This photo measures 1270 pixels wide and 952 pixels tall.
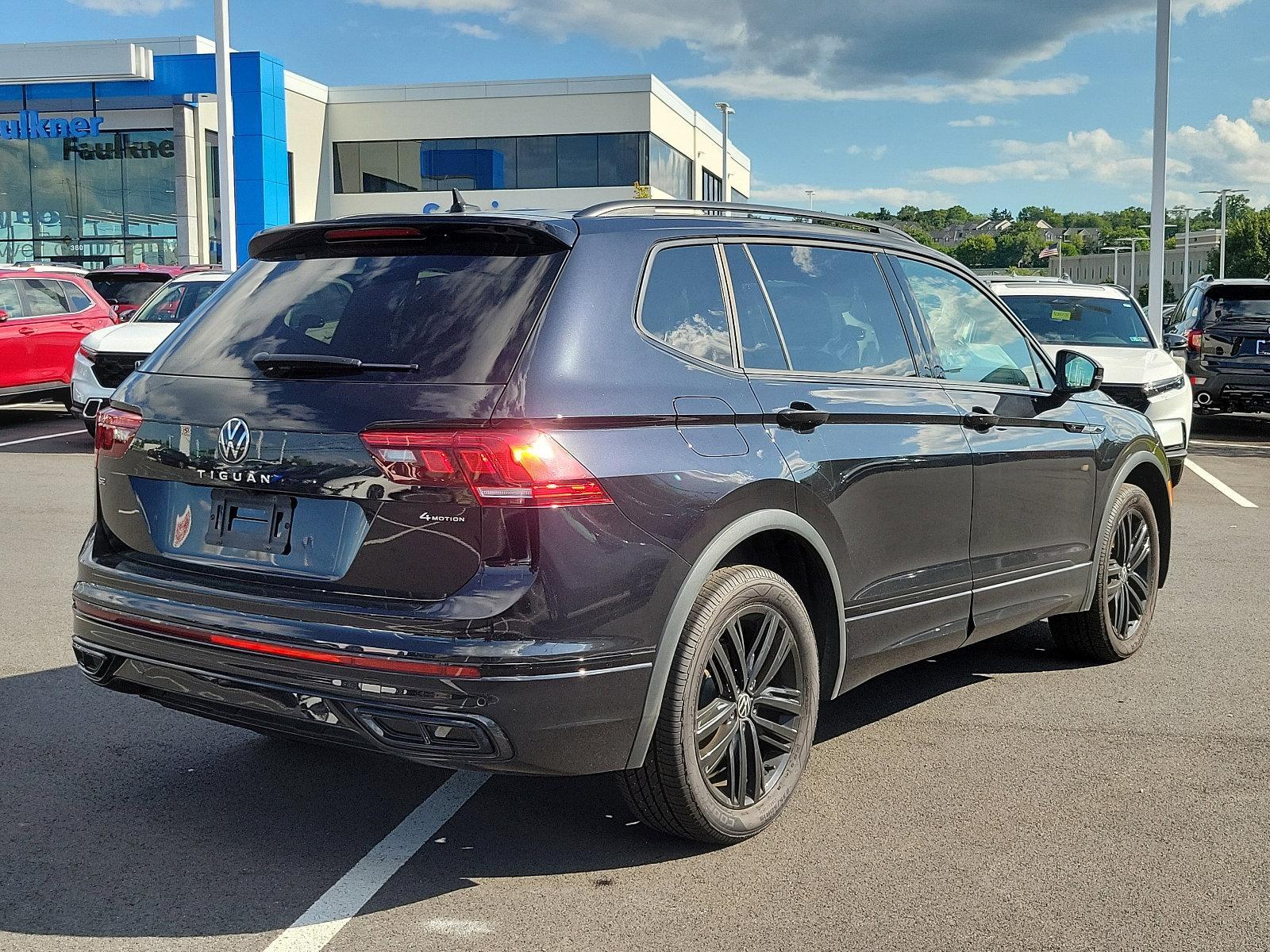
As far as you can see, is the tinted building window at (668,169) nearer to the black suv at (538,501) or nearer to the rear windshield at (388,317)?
the black suv at (538,501)

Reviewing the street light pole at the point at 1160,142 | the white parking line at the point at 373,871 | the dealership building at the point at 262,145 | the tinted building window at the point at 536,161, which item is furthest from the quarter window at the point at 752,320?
the tinted building window at the point at 536,161

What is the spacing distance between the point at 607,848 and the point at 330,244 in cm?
188

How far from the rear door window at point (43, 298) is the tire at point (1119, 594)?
13198mm

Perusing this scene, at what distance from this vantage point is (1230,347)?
1567 centimetres

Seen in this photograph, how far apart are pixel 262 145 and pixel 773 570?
34.9 m

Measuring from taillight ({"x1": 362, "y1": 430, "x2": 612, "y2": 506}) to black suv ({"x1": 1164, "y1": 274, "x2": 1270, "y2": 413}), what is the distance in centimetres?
1406

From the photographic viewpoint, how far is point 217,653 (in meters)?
3.58

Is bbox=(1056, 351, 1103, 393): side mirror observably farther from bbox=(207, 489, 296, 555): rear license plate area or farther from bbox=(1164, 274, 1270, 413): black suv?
bbox=(1164, 274, 1270, 413): black suv

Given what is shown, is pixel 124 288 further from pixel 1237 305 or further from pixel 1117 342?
pixel 1237 305

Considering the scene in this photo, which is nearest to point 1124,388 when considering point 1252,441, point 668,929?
point 1252,441

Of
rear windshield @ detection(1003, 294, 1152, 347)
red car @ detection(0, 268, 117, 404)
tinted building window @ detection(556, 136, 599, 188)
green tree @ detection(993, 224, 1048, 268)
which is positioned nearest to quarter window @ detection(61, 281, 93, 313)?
red car @ detection(0, 268, 117, 404)

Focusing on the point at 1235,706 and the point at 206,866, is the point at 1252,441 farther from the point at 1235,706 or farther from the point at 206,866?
the point at 206,866

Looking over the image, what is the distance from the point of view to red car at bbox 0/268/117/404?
15438mm

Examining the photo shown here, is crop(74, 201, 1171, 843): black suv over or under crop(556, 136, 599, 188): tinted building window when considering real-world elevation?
under
